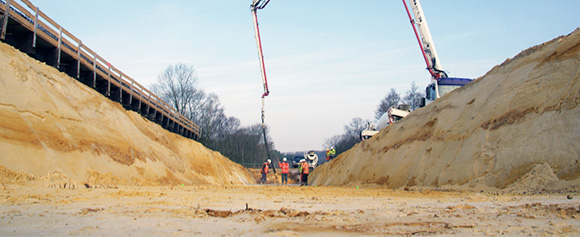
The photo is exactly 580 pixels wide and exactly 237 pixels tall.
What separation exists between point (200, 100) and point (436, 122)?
162ft

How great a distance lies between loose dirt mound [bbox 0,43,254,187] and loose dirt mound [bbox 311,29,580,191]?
10983 mm

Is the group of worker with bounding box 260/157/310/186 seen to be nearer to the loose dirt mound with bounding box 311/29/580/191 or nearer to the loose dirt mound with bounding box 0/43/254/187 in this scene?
the loose dirt mound with bounding box 311/29/580/191

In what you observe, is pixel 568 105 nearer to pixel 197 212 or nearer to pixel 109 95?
pixel 197 212

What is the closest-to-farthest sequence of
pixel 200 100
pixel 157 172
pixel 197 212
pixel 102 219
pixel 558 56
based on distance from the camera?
pixel 102 219 → pixel 197 212 → pixel 558 56 → pixel 157 172 → pixel 200 100

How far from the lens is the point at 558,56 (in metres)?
15.0

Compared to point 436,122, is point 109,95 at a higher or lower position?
higher

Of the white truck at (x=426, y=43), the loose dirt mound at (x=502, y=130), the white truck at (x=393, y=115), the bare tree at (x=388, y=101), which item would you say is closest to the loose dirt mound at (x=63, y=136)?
the loose dirt mound at (x=502, y=130)

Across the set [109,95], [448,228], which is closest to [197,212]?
[448,228]

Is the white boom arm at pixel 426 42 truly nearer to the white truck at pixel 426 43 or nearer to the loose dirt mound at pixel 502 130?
the white truck at pixel 426 43

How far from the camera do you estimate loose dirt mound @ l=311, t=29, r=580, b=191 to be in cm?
1242

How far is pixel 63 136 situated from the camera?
15.6 metres

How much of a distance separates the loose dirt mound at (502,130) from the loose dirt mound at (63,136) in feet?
36.0

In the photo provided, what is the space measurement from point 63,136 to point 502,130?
1443cm

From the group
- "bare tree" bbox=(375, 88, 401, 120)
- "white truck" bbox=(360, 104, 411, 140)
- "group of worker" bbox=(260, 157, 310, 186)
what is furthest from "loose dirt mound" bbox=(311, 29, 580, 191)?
"bare tree" bbox=(375, 88, 401, 120)
